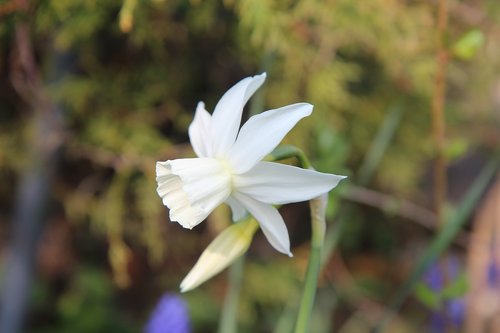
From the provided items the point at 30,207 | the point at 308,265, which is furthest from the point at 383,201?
the point at 308,265

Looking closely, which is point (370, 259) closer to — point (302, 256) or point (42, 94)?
point (302, 256)

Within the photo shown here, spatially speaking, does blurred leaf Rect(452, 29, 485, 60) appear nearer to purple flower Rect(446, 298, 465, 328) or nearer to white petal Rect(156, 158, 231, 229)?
white petal Rect(156, 158, 231, 229)

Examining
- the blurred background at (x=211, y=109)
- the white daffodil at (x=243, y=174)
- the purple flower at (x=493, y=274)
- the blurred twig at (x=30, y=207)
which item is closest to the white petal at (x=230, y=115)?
the white daffodil at (x=243, y=174)

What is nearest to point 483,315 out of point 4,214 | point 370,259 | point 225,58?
point 370,259

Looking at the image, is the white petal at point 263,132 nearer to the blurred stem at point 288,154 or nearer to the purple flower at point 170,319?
the blurred stem at point 288,154

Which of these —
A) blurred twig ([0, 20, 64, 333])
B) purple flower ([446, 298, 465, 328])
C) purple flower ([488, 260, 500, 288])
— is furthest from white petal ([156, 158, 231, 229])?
purple flower ([488, 260, 500, 288])

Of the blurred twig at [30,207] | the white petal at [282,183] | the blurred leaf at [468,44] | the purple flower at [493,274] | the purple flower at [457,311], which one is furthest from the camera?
the purple flower at [493,274]
